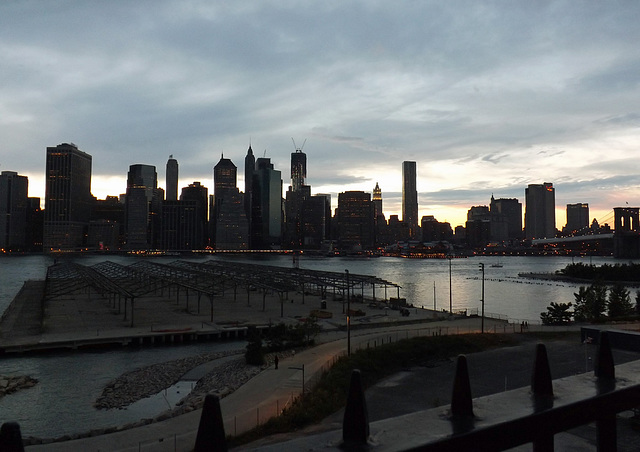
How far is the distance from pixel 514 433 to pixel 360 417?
83 centimetres

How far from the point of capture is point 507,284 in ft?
445

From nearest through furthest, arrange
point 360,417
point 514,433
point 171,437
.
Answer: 1. point 360,417
2. point 514,433
3. point 171,437

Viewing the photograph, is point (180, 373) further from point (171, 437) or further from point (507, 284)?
point (507, 284)

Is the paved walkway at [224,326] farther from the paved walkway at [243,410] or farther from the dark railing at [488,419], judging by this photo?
the dark railing at [488,419]

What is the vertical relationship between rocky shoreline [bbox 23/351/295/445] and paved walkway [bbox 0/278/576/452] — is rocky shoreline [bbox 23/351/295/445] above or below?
below

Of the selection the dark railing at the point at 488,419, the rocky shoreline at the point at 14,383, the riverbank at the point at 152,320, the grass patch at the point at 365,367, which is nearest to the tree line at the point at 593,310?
the riverbank at the point at 152,320

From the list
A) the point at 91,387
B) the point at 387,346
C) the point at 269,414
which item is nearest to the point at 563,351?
the point at 387,346

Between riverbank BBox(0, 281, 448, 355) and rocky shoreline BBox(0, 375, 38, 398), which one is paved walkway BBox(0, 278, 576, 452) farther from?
rocky shoreline BBox(0, 375, 38, 398)

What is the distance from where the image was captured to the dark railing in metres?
2.16

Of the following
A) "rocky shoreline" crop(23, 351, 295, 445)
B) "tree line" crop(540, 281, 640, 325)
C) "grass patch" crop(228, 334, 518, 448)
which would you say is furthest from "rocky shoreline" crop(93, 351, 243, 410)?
"tree line" crop(540, 281, 640, 325)

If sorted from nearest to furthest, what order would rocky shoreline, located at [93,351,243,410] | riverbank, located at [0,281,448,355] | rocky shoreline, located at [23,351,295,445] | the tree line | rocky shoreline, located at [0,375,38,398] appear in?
rocky shoreline, located at [23,351,295,445], rocky shoreline, located at [93,351,243,410], rocky shoreline, located at [0,375,38,398], riverbank, located at [0,281,448,355], the tree line

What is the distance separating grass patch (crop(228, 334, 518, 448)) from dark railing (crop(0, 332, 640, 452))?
62.0ft

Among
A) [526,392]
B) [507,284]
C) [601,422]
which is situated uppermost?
[526,392]

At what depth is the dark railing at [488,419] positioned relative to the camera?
216cm
